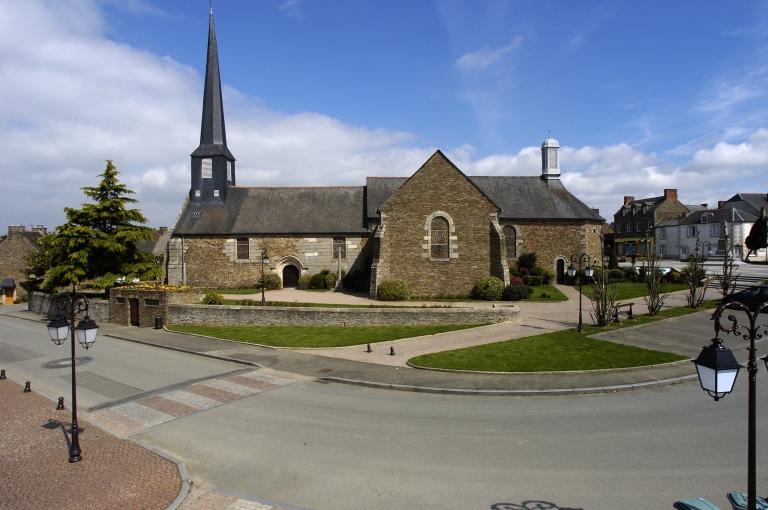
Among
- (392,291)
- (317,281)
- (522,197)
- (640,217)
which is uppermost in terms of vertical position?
(640,217)

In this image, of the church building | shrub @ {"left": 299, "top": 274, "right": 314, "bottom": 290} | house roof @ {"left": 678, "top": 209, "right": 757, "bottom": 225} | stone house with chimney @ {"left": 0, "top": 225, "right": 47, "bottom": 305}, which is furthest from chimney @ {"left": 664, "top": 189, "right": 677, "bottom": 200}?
stone house with chimney @ {"left": 0, "top": 225, "right": 47, "bottom": 305}

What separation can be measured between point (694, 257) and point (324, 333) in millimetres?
17581

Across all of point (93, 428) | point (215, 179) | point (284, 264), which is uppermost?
point (215, 179)

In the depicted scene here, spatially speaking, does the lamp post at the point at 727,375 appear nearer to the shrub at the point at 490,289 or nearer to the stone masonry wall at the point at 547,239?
the shrub at the point at 490,289

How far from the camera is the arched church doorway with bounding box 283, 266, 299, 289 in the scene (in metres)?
33.0

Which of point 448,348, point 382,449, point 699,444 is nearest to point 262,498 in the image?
point 382,449

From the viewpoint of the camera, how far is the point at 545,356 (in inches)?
543

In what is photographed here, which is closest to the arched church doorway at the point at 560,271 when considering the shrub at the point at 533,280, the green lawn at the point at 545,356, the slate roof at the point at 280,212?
the shrub at the point at 533,280

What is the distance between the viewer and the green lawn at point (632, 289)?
2586cm

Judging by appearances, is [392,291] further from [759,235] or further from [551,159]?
[759,235]

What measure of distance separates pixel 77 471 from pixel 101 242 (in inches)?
803

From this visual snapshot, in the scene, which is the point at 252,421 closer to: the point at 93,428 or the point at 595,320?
the point at 93,428

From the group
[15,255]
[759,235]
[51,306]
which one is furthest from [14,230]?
[759,235]

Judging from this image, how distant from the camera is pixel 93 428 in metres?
9.28
